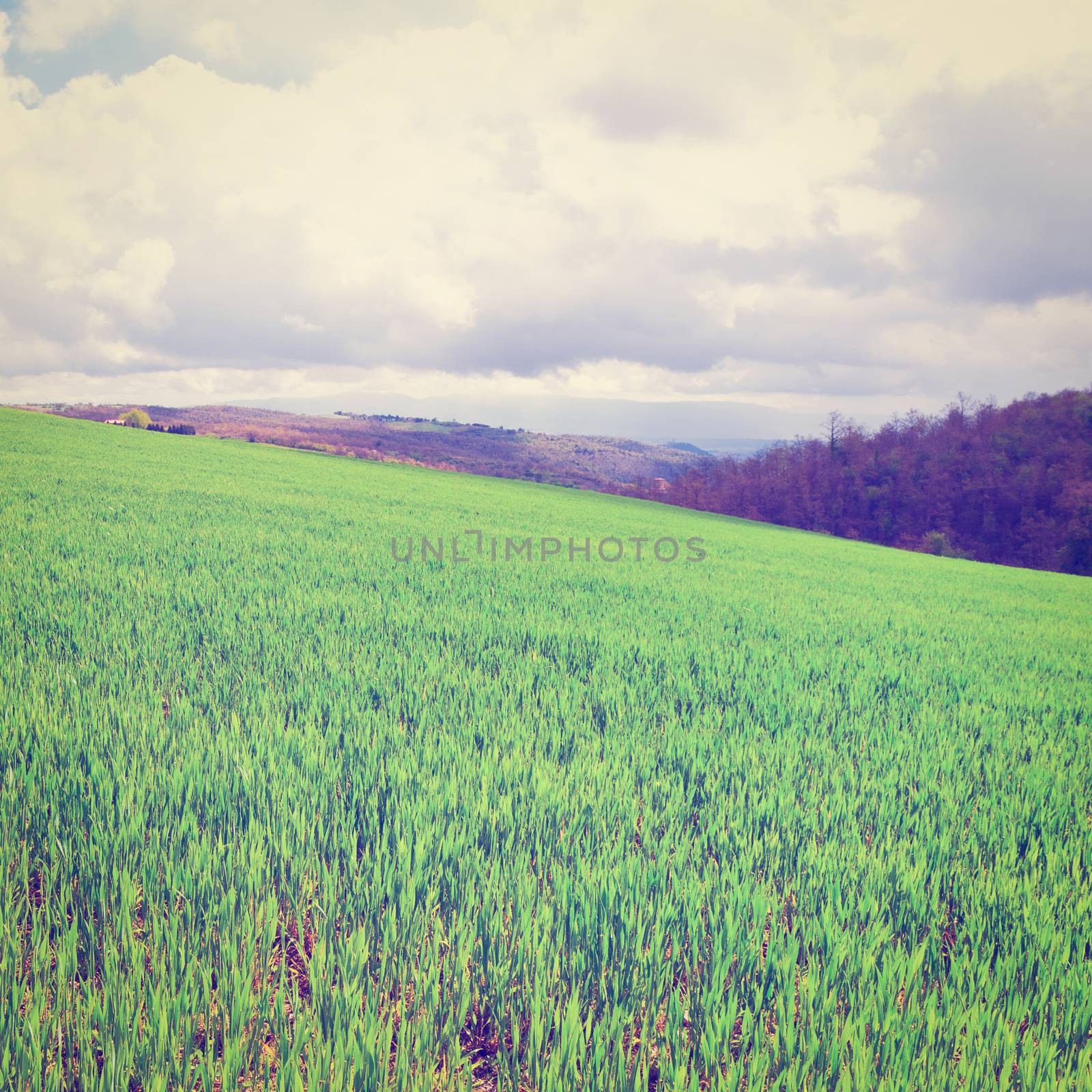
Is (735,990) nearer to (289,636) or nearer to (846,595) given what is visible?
(289,636)

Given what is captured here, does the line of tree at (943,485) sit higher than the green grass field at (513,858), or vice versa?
the line of tree at (943,485)

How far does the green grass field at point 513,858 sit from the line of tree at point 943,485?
198 feet

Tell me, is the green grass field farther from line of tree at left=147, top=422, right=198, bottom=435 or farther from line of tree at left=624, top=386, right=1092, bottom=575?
line of tree at left=624, top=386, right=1092, bottom=575

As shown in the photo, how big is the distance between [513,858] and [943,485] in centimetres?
7697

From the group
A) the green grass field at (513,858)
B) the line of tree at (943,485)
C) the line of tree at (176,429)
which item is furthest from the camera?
the line of tree at (943,485)

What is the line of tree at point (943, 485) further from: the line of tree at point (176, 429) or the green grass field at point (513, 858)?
the green grass field at point (513, 858)

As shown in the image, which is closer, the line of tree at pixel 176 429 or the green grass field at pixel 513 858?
the green grass field at pixel 513 858

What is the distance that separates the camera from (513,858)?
2.35 m

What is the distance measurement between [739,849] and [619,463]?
143m

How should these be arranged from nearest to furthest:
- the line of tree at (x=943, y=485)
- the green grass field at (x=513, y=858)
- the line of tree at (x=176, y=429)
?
the green grass field at (x=513, y=858) → the line of tree at (x=176, y=429) → the line of tree at (x=943, y=485)

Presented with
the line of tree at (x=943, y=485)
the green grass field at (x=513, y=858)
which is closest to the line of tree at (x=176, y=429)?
the line of tree at (x=943, y=485)

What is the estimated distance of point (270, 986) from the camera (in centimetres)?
169

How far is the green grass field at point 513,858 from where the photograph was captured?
5.19 ft

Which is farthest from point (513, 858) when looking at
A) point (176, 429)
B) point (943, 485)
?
point (943, 485)
